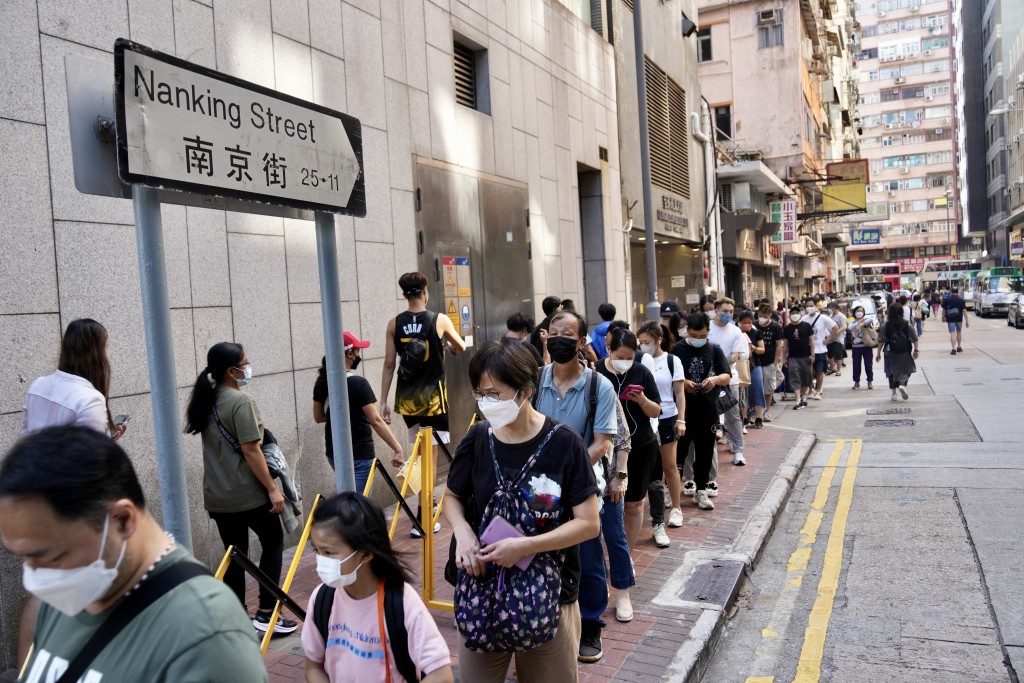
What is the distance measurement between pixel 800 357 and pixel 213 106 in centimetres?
1410

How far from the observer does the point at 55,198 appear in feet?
16.3

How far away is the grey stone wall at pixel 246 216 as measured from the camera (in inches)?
188

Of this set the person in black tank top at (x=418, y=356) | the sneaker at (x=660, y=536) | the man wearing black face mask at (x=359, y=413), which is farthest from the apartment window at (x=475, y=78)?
the sneaker at (x=660, y=536)

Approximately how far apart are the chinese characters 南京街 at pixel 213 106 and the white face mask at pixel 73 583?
1582mm

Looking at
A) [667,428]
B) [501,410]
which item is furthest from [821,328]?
[501,410]

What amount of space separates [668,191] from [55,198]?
15.8m

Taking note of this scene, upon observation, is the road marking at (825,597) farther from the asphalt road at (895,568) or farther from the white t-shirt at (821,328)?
the white t-shirt at (821,328)

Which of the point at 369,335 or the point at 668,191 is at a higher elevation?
the point at 668,191

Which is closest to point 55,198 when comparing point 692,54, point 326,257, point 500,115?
point 326,257

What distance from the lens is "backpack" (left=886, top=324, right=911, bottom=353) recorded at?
14.6 meters

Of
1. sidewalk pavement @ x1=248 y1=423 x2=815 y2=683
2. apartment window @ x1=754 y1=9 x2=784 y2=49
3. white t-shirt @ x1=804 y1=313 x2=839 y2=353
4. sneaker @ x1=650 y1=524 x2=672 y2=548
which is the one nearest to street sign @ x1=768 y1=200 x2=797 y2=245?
apartment window @ x1=754 y1=9 x2=784 y2=49

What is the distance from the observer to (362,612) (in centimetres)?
255

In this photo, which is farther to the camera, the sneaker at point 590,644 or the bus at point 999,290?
the bus at point 999,290

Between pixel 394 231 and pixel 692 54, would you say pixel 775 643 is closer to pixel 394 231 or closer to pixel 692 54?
pixel 394 231
